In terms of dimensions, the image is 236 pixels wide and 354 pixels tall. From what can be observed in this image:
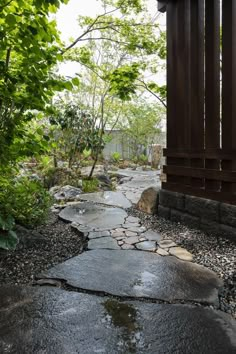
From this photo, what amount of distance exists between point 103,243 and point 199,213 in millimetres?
1289

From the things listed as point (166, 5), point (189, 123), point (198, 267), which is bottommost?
point (198, 267)

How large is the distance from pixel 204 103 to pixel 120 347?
2849 millimetres

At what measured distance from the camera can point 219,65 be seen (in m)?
3.17

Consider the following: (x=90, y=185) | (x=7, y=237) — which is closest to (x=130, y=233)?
(x=7, y=237)

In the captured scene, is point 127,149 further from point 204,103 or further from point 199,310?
point 199,310

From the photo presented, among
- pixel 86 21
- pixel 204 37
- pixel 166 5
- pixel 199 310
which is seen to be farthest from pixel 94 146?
pixel 199 310

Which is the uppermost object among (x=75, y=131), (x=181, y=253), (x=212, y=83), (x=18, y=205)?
→ (x=212, y=83)

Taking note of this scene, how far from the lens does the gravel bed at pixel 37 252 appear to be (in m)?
2.22

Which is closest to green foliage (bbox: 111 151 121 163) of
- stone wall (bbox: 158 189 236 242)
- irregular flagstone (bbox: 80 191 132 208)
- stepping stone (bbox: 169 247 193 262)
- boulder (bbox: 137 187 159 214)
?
irregular flagstone (bbox: 80 191 132 208)

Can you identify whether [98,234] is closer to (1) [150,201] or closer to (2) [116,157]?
(1) [150,201]

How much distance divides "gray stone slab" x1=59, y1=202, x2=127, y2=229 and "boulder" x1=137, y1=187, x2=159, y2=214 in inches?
13.6

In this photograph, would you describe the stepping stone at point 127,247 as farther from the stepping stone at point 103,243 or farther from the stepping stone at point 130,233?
the stepping stone at point 130,233

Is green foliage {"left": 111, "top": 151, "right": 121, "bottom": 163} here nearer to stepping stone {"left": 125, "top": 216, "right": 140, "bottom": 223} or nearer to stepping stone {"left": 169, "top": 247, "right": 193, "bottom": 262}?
stepping stone {"left": 125, "top": 216, "right": 140, "bottom": 223}

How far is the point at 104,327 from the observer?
1.50m
